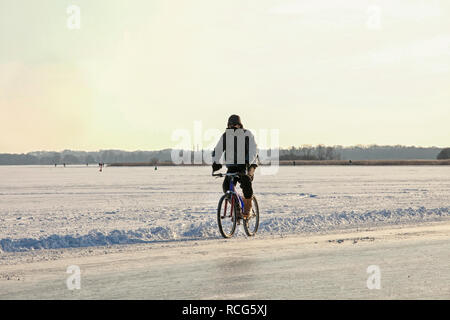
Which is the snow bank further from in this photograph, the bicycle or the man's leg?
the man's leg

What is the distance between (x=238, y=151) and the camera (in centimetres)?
1081

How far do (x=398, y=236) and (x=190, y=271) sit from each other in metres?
5.58

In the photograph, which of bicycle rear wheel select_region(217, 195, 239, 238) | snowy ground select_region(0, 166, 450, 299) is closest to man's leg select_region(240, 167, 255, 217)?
bicycle rear wheel select_region(217, 195, 239, 238)

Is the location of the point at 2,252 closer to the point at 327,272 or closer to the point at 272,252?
the point at 272,252

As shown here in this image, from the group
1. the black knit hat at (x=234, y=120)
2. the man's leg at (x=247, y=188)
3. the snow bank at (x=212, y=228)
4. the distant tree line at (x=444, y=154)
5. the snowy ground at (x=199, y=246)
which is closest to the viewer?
the snowy ground at (x=199, y=246)

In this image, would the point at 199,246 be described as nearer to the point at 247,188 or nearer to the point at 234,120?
the point at 247,188

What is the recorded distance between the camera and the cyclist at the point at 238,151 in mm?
10766

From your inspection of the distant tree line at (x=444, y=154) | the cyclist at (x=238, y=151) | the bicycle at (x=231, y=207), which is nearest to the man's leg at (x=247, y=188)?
the cyclist at (x=238, y=151)

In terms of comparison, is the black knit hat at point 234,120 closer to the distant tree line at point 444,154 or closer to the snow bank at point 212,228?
the snow bank at point 212,228

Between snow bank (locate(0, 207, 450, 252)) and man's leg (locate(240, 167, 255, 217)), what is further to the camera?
man's leg (locate(240, 167, 255, 217))

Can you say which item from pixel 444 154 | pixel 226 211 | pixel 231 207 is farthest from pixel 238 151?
pixel 444 154

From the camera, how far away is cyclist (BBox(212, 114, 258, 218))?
424 inches
